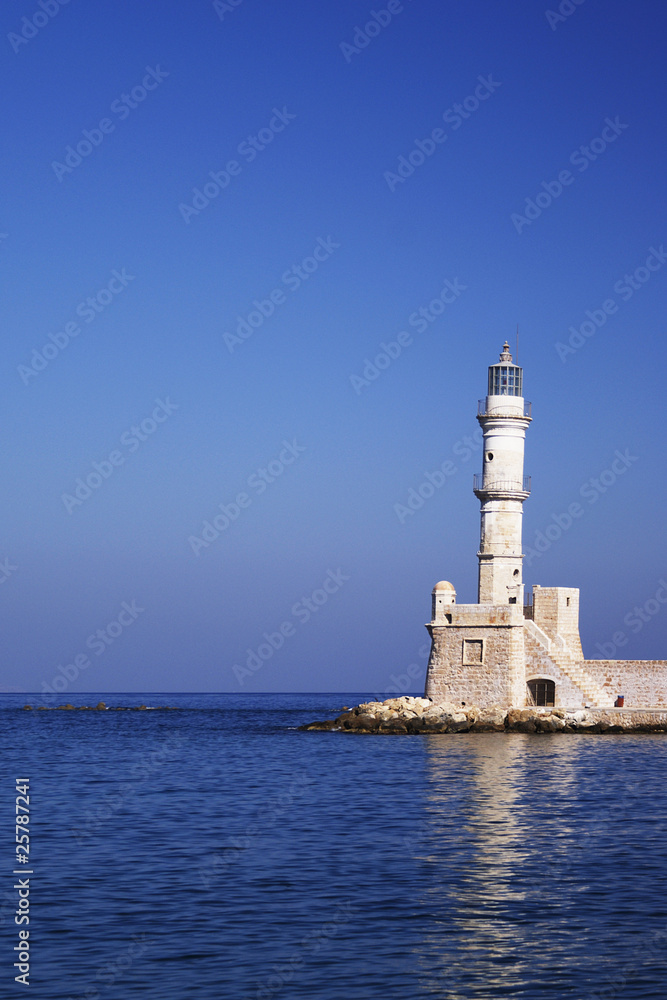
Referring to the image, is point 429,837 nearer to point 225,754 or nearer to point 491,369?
point 225,754

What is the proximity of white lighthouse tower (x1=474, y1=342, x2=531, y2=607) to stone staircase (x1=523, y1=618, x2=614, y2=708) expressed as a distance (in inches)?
59.0

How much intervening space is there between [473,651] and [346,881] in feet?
90.6

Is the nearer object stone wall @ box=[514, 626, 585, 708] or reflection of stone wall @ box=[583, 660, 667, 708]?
stone wall @ box=[514, 626, 585, 708]

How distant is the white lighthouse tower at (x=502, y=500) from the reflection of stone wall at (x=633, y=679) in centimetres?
403

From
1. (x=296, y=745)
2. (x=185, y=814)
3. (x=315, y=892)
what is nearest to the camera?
(x=315, y=892)

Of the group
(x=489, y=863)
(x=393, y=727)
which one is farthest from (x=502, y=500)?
(x=489, y=863)

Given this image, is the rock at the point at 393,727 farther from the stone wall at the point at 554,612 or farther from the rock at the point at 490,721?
the stone wall at the point at 554,612

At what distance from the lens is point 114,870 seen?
1792 centimetres

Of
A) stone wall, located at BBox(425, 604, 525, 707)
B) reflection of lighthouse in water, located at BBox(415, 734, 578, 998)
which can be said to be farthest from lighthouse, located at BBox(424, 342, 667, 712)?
reflection of lighthouse in water, located at BBox(415, 734, 578, 998)

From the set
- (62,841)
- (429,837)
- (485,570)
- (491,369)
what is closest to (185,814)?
(62,841)

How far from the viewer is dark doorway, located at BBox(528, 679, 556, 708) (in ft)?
147

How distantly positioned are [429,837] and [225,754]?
20.1m

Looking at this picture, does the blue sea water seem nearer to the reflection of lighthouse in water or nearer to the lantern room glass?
the reflection of lighthouse in water

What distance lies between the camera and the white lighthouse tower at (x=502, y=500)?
4525 centimetres
